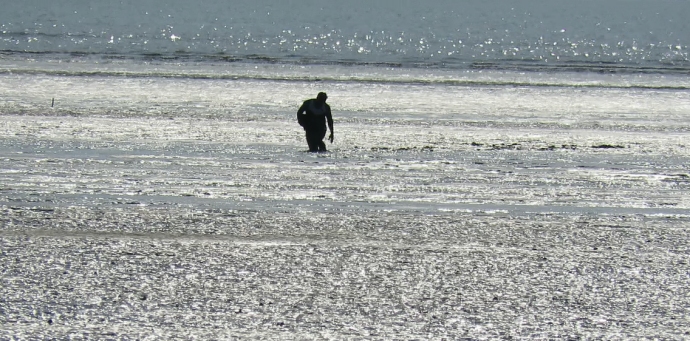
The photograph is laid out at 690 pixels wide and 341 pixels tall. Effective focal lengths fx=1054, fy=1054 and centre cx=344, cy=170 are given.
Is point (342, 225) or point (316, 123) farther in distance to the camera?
point (316, 123)

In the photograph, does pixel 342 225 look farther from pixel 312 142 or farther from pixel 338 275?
pixel 312 142

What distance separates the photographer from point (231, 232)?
31.3 ft

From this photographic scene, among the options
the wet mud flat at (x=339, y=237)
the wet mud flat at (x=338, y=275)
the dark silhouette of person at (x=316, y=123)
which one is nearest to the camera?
the wet mud flat at (x=338, y=275)

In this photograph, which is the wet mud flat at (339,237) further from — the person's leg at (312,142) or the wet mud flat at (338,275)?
the person's leg at (312,142)

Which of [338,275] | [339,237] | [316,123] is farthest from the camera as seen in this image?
[316,123]

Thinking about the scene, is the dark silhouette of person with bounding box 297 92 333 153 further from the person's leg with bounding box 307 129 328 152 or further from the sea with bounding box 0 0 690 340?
the sea with bounding box 0 0 690 340

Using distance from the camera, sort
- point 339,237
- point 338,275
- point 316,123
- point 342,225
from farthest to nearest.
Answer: point 316,123, point 342,225, point 339,237, point 338,275

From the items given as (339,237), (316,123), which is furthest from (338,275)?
(316,123)

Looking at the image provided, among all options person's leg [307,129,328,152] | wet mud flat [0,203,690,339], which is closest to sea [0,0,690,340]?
wet mud flat [0,203,690,339]

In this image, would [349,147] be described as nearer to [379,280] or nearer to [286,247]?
[286,247]

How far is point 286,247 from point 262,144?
27.7ft

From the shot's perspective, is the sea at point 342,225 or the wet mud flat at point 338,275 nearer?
the wet mud flat at point 338,275

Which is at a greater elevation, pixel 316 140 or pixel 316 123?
pixel 316 123

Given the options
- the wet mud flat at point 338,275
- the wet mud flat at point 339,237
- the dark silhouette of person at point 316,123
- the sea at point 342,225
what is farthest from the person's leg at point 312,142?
→ the wet mud flat at point 338,275
